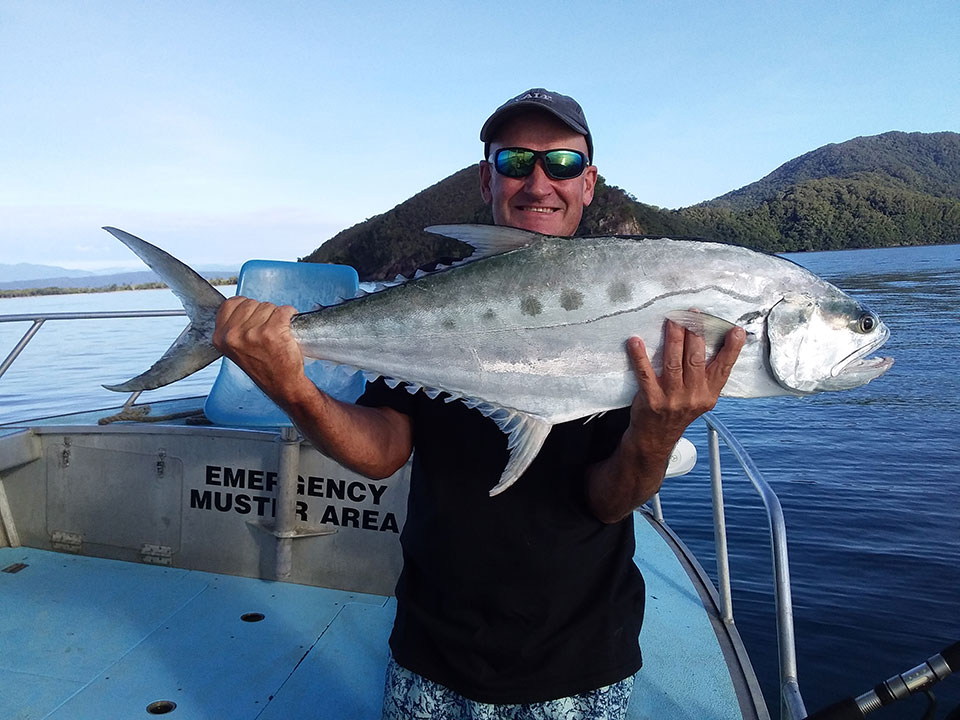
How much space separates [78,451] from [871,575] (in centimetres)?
857

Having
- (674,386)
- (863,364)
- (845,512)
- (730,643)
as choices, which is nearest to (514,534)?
(674,386)

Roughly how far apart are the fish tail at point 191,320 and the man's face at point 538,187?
90 centimetres

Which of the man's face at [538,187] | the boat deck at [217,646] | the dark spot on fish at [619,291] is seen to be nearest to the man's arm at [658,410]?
the dark spot on fish at [619,291]

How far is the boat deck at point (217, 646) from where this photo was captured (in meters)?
2.85

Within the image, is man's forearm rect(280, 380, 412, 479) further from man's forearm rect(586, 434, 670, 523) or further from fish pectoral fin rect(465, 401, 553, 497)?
man's forearm rect(586, 434, 670, 523)

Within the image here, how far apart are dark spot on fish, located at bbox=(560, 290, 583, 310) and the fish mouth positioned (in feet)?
2.29

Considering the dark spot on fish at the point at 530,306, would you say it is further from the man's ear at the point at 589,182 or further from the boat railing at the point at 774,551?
the boat railing at the point at 774,551

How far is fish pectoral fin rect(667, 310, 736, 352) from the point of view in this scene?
5.28 ft

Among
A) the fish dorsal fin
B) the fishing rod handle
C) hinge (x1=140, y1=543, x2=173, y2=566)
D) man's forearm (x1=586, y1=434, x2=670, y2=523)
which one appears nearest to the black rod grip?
the fishing rod handle

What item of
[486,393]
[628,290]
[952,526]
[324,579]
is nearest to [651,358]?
[628,290]

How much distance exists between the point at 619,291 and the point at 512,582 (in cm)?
79

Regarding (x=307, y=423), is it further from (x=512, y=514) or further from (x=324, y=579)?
(x=324, y=579)

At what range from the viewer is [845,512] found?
9836mm

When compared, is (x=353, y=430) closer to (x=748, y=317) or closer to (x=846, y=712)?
(x=748, y=317)
